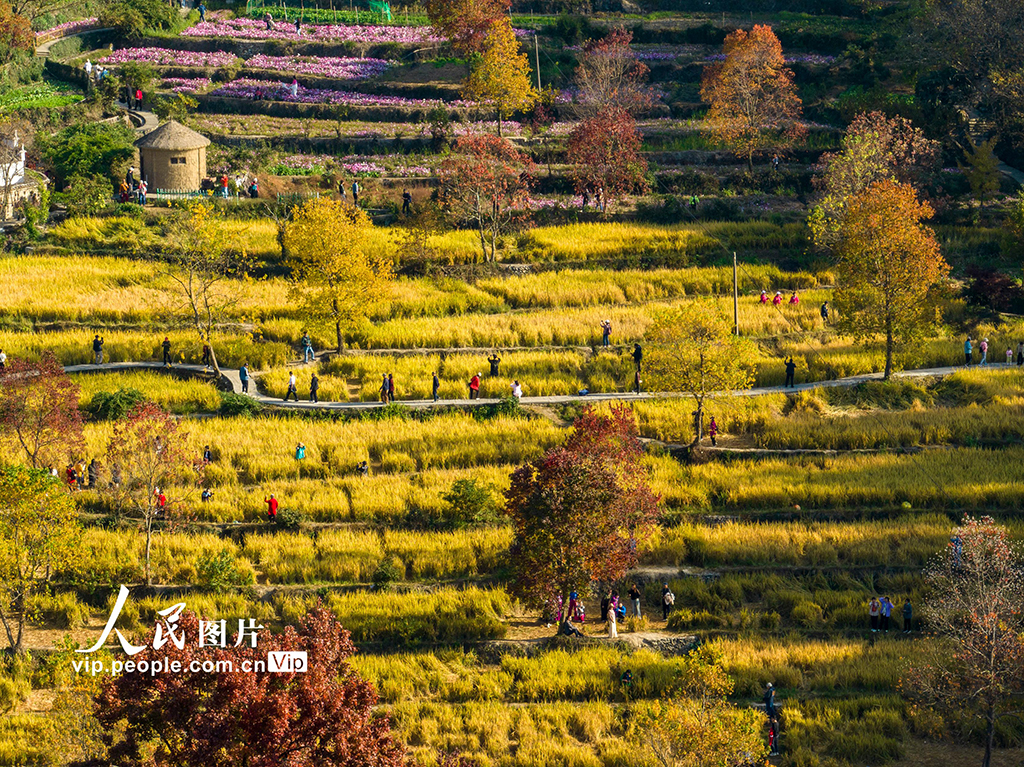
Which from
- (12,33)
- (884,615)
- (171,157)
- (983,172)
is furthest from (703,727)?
(12,33)

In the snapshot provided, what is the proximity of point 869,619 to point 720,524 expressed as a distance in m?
7.22

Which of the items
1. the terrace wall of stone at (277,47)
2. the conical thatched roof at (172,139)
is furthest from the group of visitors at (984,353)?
the terrace wall of stone at (277,47)

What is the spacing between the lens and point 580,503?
4141 centimetres

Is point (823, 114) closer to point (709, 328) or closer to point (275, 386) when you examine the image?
point (709, 328)

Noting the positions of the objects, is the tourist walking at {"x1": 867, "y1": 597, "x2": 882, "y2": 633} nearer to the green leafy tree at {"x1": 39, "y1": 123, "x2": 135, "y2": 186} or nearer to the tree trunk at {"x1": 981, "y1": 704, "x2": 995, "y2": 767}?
the tree trunk at {"x1": 981, "y1": 704, "x2": 995, "y2": 767}

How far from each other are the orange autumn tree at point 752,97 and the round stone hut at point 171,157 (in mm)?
30953

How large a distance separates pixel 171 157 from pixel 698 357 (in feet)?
124

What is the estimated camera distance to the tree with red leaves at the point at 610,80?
81.0 m

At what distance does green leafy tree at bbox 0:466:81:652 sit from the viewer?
133ft

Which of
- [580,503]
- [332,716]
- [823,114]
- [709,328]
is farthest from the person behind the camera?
[823,114]

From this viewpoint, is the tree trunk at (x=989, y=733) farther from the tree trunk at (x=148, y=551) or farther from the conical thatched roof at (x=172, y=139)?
the conical thatched roof at (x=172, y=139)

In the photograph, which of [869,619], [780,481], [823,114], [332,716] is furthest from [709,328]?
[823,114]

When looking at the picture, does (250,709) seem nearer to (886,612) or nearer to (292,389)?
(886,612)

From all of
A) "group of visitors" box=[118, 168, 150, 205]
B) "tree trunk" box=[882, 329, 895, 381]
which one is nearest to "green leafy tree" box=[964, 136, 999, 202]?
"tree trunk" box=[882, 329, 895, 381]
